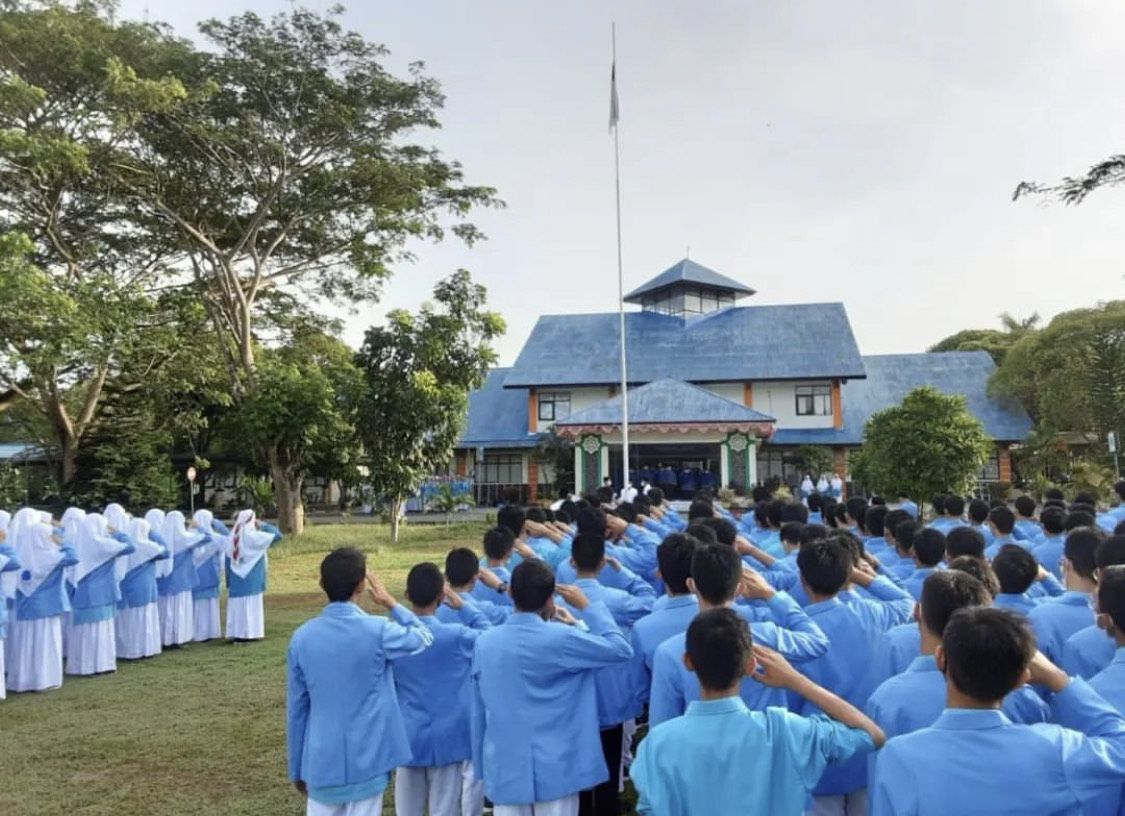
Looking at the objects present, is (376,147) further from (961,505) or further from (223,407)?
(961,505)

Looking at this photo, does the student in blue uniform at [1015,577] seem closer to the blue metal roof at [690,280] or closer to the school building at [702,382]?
the school building at [702,382]

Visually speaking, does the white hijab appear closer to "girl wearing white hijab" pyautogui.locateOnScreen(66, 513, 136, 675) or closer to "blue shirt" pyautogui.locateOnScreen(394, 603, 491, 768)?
"girl wearing white hijab" pyautogui.locateOnScreen(66, 513, 136, 675)

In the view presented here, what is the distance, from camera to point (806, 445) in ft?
100

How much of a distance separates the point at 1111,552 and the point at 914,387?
29.8 m

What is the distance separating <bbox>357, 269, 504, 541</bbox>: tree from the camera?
792 inches

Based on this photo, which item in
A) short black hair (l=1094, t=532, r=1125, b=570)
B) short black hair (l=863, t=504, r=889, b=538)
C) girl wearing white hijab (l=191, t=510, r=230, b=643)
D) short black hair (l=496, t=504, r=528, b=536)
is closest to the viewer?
short black hair (l=1094, t=532, r=1125, b=570)

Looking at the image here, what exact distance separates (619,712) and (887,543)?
311 centimetres

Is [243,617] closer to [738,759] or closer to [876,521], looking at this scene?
[876,521]

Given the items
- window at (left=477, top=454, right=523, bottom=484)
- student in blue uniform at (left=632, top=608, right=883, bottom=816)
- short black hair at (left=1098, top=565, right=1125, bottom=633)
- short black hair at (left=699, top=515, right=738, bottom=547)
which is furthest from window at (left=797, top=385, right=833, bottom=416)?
student in blue uniform at (left=632, top=608, right=883, bottom=816)

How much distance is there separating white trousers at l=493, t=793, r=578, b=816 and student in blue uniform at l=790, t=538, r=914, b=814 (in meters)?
1.01

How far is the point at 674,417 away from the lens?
2645cm

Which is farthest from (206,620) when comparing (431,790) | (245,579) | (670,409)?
(670,409)

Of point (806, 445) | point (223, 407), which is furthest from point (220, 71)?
point (806, 445)

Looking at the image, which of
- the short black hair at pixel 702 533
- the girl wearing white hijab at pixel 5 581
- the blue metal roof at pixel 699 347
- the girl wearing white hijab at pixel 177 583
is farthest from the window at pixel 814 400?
the short black hair at pixel 702 533
